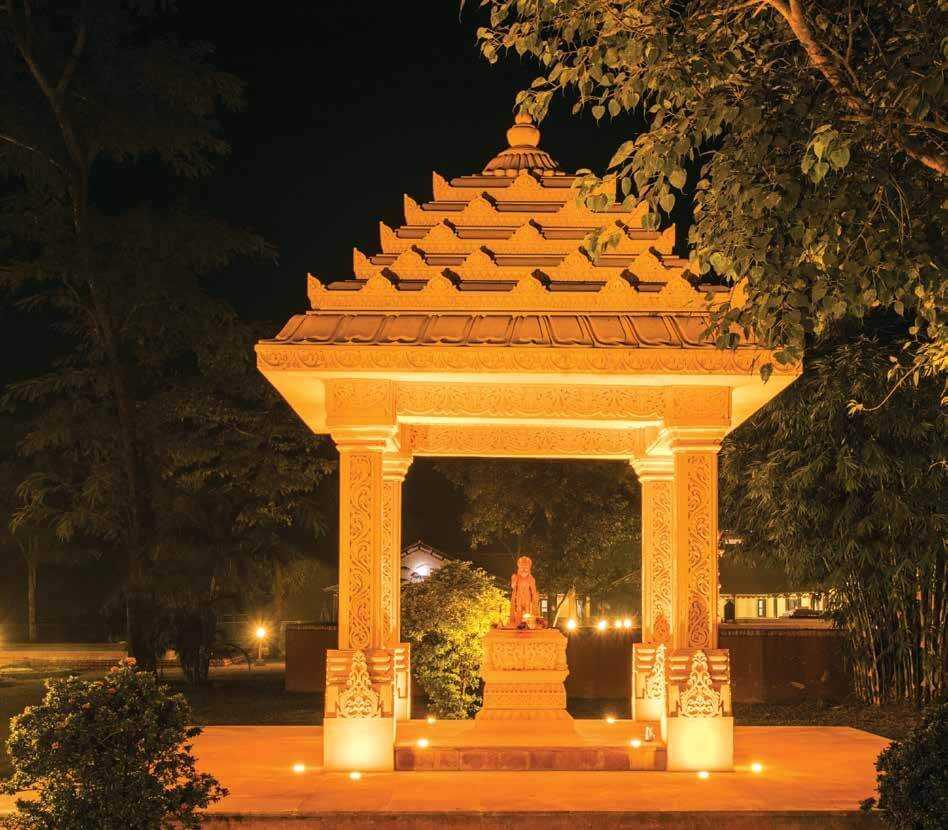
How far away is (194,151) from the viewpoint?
17.1 metres

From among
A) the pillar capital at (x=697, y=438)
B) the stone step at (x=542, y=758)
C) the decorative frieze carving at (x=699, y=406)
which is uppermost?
the decorative frieze carving at (x=699, y=406)

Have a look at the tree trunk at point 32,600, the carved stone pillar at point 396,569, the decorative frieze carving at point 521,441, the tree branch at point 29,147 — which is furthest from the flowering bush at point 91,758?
the tree trunk at point 32,600

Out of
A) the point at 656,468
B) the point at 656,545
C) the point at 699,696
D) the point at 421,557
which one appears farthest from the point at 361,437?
the point at 421,557

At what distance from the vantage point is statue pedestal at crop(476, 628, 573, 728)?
35.9 feet

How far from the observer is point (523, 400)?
33.2 feet

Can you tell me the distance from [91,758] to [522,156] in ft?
23.3

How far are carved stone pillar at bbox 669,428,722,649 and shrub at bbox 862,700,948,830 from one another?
3148 mm

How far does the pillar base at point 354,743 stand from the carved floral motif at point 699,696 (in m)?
2.25

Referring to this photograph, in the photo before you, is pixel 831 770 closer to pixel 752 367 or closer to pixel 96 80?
pixel 752 367

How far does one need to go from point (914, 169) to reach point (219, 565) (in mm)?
12873

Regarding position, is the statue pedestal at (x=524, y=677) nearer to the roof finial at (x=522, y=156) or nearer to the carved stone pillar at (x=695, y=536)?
the carved stone pillar at (x=695, y=536)

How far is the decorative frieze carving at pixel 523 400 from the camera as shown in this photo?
10047 millimetres

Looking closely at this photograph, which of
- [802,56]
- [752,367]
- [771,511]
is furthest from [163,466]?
[802,56]

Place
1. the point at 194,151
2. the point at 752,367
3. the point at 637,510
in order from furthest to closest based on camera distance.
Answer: the point at 637,510 < the point at 194,151 < the point at 752,367
